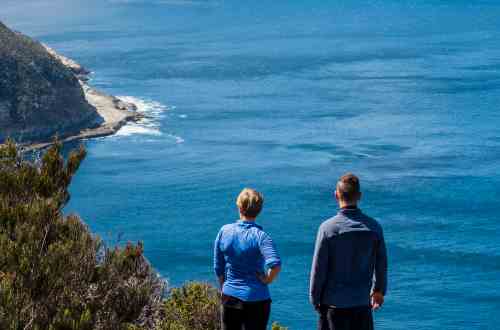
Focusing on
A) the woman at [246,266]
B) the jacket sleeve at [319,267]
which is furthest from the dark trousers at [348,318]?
the woman at [246,266]

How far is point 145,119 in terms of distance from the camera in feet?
360

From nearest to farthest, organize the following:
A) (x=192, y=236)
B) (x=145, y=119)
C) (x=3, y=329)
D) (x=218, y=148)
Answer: (x=3, y=329) → (x=192, y=236) → (x=218, y=148) → (x=145, y=119)

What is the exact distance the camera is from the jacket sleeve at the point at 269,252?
370 inches

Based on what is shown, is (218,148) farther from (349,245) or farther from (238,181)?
(349,245)

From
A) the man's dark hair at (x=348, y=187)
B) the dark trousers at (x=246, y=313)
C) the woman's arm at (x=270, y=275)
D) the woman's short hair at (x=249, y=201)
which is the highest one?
the man's dark hair at (x=348, y=187)

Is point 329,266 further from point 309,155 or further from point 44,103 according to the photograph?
point 44,103

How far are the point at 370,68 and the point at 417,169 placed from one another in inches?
2162

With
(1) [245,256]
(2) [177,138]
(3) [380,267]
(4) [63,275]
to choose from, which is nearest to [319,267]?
(3) [380,267]

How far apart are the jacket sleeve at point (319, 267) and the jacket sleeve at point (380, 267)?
56 centimetres

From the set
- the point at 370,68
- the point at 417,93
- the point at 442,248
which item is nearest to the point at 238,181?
the point at 442,248

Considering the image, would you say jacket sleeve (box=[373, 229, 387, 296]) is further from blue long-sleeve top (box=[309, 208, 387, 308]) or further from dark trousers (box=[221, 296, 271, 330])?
dark trousers (box=[221, 296, 271, 330])

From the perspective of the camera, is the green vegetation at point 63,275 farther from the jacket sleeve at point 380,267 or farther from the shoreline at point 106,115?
the shoreline at point 106,115

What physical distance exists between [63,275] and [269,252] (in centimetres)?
253

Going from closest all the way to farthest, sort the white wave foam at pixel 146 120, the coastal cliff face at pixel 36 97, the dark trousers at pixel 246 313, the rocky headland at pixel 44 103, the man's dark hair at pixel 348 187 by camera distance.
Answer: the man's dark hair at pixel 348 187, the dark trousers at pixel 246 313, the white wave foam at pixel 146 120, the rocky headland at pixel 44 103, the coastal cliff face at pixel 36 97
